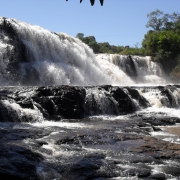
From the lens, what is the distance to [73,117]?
535 inches

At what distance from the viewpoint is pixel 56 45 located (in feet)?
77.9

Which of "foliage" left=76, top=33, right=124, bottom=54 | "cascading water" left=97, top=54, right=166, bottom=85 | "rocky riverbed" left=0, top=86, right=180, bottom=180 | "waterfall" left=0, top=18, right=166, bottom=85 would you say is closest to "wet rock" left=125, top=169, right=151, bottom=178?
"rocky riverbed" left=0, top=86, right=180, bottom=180

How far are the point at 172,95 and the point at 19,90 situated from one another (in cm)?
978

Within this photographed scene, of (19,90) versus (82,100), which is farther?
(82,100)

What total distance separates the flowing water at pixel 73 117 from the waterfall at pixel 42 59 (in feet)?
0.21

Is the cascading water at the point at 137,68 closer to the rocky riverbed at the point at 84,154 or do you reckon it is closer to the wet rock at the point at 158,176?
the rocky riverbed at the point at 84,154

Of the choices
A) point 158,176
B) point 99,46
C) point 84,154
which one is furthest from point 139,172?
point 99,46

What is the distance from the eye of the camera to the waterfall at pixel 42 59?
793 inches

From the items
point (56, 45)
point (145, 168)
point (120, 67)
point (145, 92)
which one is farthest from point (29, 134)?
point (120, 67)

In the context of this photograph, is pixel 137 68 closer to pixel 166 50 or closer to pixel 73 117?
pixel 166 50

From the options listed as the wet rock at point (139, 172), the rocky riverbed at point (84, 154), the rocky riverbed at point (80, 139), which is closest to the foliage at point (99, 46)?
the rocky riverbed at point (80, 139)

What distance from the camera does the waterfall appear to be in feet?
66.1

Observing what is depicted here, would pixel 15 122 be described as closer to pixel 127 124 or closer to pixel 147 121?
pixel 127 124

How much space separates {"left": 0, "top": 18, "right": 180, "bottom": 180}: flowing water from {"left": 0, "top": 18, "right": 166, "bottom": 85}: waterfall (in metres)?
0.06
